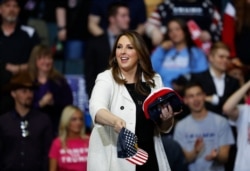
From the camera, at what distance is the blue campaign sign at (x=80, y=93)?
435 inches

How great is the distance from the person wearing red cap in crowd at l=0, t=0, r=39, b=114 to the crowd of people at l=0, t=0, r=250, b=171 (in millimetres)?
13

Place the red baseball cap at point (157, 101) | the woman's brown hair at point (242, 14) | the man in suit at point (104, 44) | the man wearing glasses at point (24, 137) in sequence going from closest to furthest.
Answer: the red baseball cap at point (157, 101), the man wearing glasses at point (24, 137), the man in suit at point (104, 44), the woman's brown hair at point (242, 14)

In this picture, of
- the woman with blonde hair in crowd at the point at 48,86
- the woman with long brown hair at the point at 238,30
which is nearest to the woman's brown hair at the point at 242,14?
the woman with long brown hair at the point at 238,30

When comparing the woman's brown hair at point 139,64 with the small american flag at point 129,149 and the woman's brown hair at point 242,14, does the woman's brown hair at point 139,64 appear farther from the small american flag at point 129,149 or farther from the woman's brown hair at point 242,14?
the woman's brown hair at point 242,14

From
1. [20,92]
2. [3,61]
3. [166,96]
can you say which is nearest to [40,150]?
[20,92]

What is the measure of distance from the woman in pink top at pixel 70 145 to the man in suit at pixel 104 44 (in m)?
0.74

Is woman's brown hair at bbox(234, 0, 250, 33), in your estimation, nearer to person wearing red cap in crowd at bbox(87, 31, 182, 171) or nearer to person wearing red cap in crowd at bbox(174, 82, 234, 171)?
person wearing red cap in crowd at bbox(174, 82, 234, 171)

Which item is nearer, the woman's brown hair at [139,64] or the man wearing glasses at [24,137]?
the woman's brown hair at [139,64]

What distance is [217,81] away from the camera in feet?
33.8

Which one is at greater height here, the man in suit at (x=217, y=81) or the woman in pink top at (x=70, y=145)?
the man in suit at (x=217, y=81)

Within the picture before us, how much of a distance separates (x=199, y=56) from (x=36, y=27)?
231 centimetres

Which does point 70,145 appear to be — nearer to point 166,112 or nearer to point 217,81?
point 217,81

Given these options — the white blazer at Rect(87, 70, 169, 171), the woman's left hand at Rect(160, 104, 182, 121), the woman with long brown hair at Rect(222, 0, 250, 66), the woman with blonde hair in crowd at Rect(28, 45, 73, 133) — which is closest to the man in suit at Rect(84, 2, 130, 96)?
the woman with blonde hair in crowd at Rect(28, 45, 73, 133)

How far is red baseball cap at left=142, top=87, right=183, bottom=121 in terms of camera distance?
6.50m
